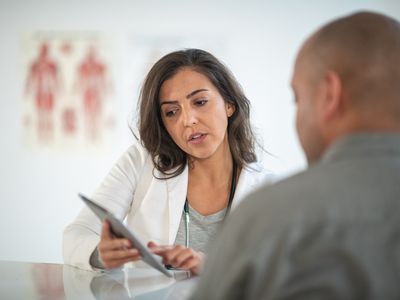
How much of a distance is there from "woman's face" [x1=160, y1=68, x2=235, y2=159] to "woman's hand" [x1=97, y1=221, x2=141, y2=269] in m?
0.65

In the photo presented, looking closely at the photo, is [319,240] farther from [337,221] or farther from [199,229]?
[199,229]

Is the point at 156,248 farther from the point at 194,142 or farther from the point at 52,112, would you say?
the point at 52,112

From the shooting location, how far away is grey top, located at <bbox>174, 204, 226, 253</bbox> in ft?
7.43

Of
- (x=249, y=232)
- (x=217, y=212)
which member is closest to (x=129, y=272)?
(x=217, y=212)

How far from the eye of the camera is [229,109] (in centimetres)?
251

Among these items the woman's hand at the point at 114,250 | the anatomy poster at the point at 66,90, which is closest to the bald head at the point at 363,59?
the woman's hand at the point at 114,250

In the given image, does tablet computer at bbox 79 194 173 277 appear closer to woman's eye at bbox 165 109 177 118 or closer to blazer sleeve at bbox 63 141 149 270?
blazer sleeve at bbox 63 141 149 270

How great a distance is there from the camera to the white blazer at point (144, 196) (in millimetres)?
2266

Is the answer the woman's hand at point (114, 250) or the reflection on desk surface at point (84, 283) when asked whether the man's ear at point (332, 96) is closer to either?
the reflection on desk surface at point (84, 283)

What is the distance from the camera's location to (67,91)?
4895mm

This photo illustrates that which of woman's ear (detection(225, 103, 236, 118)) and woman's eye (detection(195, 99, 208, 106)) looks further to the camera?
woman's ear (detection(225, 103, 236, 118))

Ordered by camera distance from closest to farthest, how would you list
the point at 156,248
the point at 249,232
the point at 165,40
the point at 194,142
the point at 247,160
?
the point at 249,232 < the point at 156,248 < the point at 194,142 < the point at 247,160 < the point at 165,40

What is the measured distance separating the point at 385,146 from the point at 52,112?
4.38 m

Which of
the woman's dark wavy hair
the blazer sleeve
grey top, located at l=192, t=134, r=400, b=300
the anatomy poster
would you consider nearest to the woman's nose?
the woman's dark wavy hair
